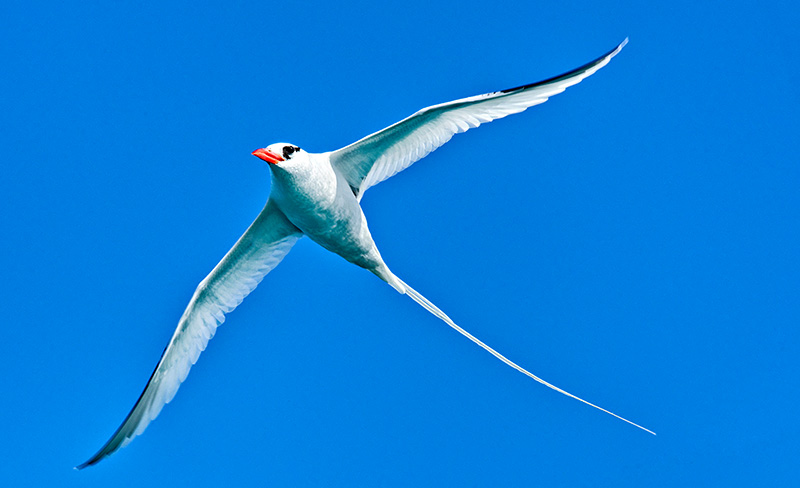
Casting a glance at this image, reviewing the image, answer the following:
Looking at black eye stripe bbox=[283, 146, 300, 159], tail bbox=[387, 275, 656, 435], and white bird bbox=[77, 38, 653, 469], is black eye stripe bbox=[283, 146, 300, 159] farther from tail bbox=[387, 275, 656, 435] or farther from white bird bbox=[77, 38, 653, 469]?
tail bbox=[387, 275, 656, 435]

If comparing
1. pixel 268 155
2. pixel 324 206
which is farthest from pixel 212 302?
pixel 268 155

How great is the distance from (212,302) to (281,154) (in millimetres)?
2595

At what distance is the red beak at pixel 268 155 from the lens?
8133 millimetres

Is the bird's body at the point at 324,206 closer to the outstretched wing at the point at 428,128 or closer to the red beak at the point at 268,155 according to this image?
the red beak at the point at 268,155

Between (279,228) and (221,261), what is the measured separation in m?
0.76

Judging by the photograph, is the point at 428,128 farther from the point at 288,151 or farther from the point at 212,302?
the point at 212,302

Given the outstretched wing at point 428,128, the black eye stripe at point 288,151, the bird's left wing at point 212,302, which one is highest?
the outstretched wing at point 428,128

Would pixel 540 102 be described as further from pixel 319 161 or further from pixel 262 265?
pixel 262 265

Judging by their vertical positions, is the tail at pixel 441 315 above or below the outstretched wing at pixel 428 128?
below

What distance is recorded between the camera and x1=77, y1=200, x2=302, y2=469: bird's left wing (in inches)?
377

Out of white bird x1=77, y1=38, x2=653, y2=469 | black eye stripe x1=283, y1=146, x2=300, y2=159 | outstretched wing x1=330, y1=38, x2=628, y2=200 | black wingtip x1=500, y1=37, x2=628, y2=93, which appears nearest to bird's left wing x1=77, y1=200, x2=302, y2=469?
white bird x1=77, y1=38, x2=653, y2=469

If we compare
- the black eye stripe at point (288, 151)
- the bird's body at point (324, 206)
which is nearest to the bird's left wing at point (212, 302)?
the bird's body at point (324, 206)

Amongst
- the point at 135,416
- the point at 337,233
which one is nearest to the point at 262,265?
the point at 337,233

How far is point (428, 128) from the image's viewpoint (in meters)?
8.90
